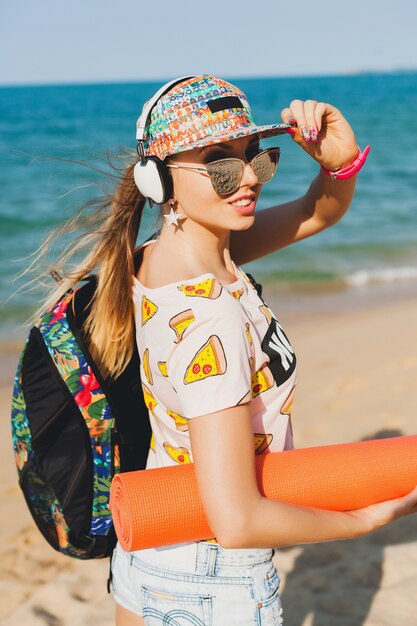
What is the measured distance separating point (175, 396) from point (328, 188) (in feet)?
3.57

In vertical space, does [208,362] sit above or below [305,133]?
below

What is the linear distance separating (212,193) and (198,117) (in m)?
0.18

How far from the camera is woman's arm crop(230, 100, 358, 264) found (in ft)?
7.72

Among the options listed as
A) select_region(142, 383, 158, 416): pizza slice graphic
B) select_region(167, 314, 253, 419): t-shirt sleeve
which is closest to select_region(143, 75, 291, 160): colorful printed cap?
select_region(167, 314, 253, 419): t-shirt sleeve

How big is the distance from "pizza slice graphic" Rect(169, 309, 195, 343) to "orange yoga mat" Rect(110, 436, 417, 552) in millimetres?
299

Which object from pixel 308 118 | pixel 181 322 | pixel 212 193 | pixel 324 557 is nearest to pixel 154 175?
pixel 212 193

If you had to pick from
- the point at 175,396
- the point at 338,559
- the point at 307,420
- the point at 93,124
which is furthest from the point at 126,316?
the point at 93,124

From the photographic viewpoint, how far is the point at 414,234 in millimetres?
13305

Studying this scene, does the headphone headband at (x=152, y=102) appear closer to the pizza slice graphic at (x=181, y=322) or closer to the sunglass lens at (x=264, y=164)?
the sunglass lens at (x=264, y=164)

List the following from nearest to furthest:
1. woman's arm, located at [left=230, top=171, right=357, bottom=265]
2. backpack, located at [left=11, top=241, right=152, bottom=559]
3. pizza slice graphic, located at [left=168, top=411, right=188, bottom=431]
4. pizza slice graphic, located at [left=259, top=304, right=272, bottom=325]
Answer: pizza slice graphic, located at [left=168, top=411, right=188, bottom=431] → pizza slice graphic, located at [left=259, top=304, right=272, bottom=325] → backpack, located at [left=11, top=241, right=152, bottom=559] → woman's arm, located at [left=230, top=171, right=357, bottom=265]

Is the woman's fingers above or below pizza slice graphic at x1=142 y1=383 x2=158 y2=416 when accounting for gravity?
above

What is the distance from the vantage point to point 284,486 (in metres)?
1.80

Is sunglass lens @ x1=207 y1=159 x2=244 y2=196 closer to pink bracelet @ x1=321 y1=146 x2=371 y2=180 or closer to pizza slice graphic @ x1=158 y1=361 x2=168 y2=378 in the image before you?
pizza slice graphic @ x1=158 y1=361 x2=168 y2=378

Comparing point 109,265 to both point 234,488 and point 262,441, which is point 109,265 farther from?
point 234,488
